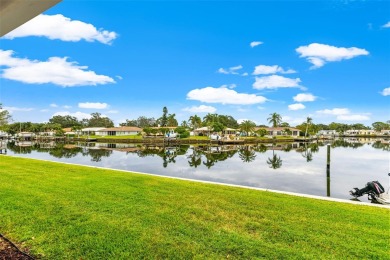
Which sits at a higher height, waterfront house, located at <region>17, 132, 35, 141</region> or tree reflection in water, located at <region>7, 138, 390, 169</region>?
waterfront house, located at <region>17, 132, 35, 141</region>

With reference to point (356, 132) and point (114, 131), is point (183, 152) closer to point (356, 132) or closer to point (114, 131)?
point (114, 131)

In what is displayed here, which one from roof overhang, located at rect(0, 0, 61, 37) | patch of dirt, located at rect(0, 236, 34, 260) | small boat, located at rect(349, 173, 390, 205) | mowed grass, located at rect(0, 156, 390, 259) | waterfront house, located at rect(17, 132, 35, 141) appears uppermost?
Answer: roof overhang, located at rect(0, 0, 61, 37)

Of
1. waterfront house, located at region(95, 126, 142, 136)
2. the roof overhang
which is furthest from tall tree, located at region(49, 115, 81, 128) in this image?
the roof overhang

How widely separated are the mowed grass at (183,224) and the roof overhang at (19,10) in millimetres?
2327

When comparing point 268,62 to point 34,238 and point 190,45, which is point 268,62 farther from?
point 34,238

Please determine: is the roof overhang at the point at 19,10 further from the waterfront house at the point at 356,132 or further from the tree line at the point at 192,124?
the waterfront house at the point at 356,132

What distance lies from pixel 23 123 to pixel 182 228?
75.0 metres

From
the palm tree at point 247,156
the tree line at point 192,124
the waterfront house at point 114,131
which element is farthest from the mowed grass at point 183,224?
the waterfront house at point 114,131

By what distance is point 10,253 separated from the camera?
283cm

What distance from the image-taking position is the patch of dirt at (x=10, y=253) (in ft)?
9.01

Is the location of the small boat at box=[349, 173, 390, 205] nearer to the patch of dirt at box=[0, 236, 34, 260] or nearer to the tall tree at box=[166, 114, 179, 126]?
the patch of dirt at box=[0, 236, 34, 260]

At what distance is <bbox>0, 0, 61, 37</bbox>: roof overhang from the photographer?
2.02 metres

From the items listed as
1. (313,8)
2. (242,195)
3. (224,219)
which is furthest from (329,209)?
(313,8)

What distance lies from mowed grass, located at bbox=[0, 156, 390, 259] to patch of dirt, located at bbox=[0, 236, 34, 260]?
0.11 meters
